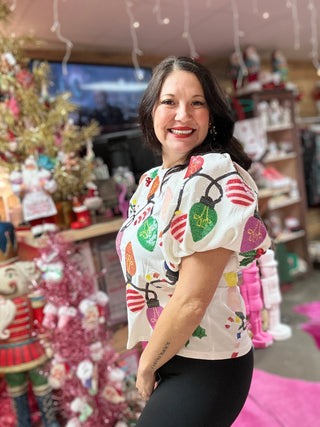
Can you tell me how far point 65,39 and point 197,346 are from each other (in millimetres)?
→ 2585

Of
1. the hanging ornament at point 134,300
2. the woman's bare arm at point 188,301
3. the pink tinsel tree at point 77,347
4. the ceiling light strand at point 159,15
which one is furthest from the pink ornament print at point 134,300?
the ceiling light strand at point 159,15

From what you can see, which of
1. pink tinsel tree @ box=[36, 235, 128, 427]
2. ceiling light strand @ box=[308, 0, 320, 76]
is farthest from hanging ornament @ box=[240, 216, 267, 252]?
ceiling light strand @ box=[308, 0, 320, 76]

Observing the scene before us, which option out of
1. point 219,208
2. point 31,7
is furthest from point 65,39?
point 219,208

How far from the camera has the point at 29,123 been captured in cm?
201

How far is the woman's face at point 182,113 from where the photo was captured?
0.91 meters

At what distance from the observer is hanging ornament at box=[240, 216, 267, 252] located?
31.3 inches

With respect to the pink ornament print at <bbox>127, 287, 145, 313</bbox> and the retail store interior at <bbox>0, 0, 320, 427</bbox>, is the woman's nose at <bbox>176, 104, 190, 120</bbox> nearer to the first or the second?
the retail store interior at <bbox>0, 0, 320, 427</bbox>

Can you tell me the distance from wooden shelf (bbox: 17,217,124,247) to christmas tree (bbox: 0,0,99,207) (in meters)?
0.23

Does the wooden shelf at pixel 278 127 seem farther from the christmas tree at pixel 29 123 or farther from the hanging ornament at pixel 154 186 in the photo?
the hanging ornament at pixel 154 186

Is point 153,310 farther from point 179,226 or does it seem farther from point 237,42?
point 237,42

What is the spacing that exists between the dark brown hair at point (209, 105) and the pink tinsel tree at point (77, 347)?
1089 millimetres

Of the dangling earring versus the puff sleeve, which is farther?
the dangling earring

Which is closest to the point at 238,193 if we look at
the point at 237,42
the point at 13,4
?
the point at 13,4

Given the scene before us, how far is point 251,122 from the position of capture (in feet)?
12.0
